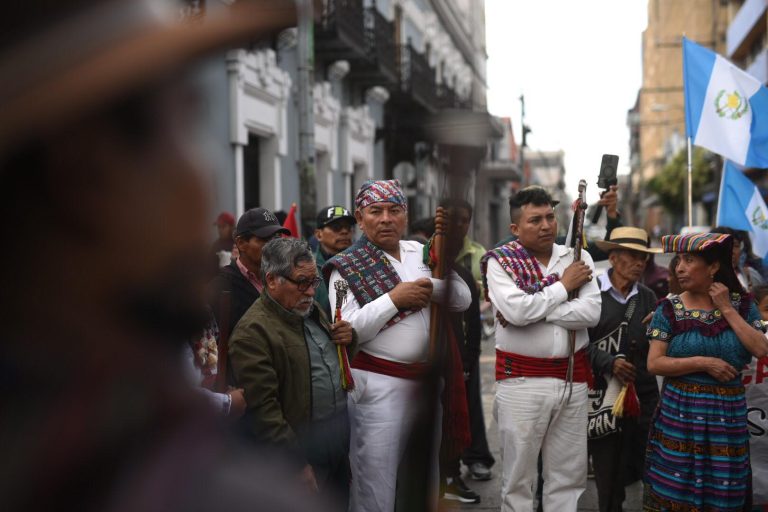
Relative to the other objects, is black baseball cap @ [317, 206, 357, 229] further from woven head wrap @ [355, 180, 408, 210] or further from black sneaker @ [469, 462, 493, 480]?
black sneaker @ [469, 462, 493, 480]

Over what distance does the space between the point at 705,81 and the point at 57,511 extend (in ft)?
21.8

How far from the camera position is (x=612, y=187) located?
4.46 m

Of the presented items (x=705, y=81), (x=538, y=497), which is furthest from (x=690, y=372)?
(x=705, y=81)

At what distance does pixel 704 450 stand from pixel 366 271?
1767 mm

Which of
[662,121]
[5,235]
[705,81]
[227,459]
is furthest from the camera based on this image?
[662,121]

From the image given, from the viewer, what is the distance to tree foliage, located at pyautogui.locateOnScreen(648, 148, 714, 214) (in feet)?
118

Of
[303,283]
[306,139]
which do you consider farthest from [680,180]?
[303,283]

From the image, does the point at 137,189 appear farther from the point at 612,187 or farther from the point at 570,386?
the point at 612,187

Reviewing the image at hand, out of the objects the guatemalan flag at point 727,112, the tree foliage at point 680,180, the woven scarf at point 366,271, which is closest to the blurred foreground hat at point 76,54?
the woven scarf at point 366,271

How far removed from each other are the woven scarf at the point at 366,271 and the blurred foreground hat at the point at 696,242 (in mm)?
1393

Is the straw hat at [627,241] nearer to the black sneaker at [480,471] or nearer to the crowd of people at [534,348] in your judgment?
the crowd of people at [534,348]

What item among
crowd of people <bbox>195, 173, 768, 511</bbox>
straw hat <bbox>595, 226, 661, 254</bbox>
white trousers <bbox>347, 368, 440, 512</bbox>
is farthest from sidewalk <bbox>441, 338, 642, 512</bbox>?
straw hat <bbox>595, 226, 661, 254</bbox>

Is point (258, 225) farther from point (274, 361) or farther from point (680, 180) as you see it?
point (680, 180)

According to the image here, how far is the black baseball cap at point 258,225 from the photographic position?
3840mm
